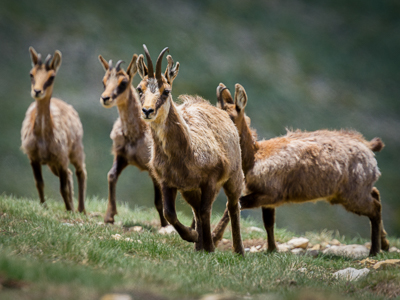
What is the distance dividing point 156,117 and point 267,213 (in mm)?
3331

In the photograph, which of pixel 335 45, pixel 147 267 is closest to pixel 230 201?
pixel 147 267

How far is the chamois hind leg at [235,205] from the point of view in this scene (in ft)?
20.7

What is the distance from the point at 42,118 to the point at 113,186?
1.74 m

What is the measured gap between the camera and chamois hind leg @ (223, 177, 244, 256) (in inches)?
249

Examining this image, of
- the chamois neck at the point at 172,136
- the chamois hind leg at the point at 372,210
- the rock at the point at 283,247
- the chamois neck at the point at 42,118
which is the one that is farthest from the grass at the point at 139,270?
the chamois neck at the point at 42,118

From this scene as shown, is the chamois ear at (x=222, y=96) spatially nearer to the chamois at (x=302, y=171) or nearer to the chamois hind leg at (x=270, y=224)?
the chamois at (x=302, y=171)

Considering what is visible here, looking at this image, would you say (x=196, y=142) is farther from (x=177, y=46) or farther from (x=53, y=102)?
(x=177, y=46)

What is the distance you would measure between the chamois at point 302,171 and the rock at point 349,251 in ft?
0.73

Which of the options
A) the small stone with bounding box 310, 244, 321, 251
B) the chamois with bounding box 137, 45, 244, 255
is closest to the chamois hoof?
the small stone with bounding box 310, 244, 321, 251

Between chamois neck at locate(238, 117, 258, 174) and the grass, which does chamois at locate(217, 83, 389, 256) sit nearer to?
chamois neck at locate(238, 117, 258, 174)

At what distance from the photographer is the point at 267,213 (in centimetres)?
796

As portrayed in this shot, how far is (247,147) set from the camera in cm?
769

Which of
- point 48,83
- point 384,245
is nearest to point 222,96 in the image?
point 48,83

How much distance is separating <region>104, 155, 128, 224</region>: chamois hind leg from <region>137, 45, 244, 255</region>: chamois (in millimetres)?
2633
